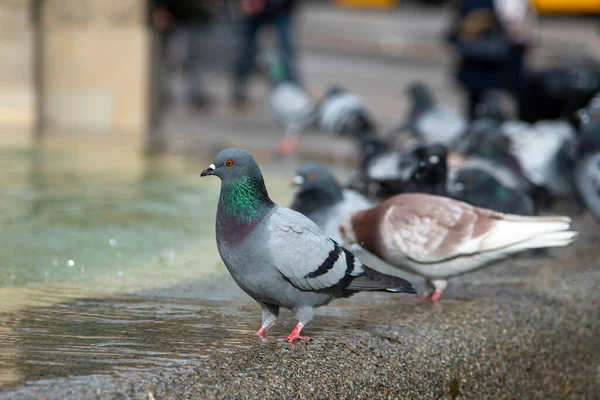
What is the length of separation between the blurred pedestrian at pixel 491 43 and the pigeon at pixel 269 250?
667 centimetres

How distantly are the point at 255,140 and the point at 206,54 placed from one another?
7.29 m

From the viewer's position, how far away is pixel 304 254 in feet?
11.8

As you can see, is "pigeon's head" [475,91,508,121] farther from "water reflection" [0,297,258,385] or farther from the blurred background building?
"water reflection" [0,297,258,385]

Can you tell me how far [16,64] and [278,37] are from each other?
3.74 m

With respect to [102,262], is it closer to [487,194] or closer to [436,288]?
[436,288]

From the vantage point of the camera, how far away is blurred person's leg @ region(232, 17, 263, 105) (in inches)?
502

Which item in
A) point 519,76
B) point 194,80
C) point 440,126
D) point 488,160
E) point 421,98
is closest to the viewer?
point 488,160

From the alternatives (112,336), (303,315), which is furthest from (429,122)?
(112,336)

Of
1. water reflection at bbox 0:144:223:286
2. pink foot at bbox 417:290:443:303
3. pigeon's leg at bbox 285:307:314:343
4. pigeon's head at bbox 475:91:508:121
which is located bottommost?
water reflection at bbox 0:144:223:286

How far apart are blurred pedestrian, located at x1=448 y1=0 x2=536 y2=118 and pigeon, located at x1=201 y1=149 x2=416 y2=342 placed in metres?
6.67

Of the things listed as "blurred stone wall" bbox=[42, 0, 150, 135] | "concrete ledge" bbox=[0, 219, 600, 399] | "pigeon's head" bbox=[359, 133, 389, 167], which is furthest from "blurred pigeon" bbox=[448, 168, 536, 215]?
"blurred stone wall" bbox=[42, 0, 150, 135]

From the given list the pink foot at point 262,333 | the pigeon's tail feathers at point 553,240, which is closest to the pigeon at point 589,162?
the pigeon's tail feathers at point 553,240

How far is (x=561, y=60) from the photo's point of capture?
1617cm

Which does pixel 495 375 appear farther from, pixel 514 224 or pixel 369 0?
pixel 369 0
